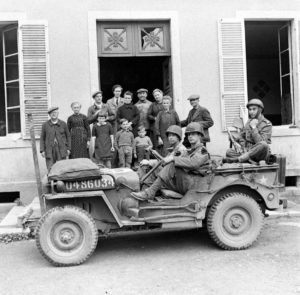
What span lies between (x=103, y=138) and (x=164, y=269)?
12.2 ft

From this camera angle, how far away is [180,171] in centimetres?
546

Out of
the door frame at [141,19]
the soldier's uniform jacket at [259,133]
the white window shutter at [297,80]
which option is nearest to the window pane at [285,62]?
the white window shutter at [297,80]

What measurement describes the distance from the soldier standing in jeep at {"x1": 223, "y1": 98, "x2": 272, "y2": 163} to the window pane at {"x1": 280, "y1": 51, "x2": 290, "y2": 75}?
13.2 ft

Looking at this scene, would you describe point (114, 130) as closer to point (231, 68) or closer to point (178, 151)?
point (231, 68)

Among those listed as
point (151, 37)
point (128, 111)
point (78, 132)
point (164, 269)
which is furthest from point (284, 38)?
point (164, 269)

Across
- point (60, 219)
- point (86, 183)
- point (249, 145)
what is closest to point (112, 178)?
point (86, 183)

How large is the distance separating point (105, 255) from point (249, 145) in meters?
2.43

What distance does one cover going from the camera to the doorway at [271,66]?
9.89 metres

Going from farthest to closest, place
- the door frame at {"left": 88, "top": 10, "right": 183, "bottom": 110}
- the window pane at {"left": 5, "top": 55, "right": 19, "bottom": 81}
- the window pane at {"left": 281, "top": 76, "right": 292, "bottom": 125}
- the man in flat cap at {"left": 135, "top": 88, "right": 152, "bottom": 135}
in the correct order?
the window pane at {"left": 281, "top": 76, "right": 292, "bottom": 125} < the window pane at {"left": 5, "top": 55, "right": 19, "bottom": 81} < the door frame at {"left": 88, "top": 10, "right": 183, "bottom": 110} < the man in flat cap at {"left": 135, "top": 88, "right": 152, "bottom": 135}

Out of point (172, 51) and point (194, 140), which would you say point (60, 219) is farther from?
point (172, 51)

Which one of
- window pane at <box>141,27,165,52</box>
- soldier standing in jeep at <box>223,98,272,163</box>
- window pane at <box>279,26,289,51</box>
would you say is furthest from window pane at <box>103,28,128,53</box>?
soldier standing in jeep at <box>223,98,272,163</box>

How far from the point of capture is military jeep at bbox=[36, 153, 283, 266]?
5.13 m

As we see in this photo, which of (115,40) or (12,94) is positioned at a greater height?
(115,40)

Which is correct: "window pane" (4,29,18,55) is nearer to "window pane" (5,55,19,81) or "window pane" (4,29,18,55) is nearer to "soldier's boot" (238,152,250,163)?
"window pane" (5,55,19,81)
